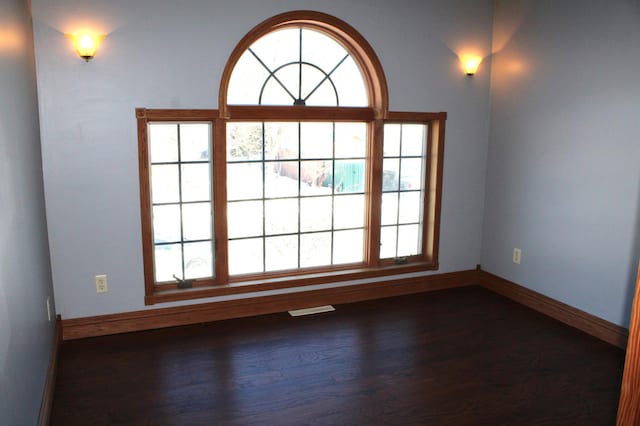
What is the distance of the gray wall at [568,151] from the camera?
3.41 metres

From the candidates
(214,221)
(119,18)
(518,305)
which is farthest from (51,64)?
(518,305)

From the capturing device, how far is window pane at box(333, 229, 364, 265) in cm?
427

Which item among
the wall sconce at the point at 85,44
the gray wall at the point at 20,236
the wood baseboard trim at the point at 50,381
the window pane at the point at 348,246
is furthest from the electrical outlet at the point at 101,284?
the window pane at the point at 348,246

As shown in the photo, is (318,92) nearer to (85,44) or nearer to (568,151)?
(85,44)

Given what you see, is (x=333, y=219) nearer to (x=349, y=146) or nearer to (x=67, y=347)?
(x=349, y=146)

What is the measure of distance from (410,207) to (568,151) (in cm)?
135

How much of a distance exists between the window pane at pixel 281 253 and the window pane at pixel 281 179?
37cm

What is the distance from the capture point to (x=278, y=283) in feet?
13.0

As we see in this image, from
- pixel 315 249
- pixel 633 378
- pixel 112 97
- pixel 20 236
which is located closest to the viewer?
pixel 633 378

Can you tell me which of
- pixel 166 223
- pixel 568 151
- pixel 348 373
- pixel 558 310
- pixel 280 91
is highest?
pixel 280 91

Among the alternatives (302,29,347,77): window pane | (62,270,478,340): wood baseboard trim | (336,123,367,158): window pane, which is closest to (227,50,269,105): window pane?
(302,29,347,77): window pane

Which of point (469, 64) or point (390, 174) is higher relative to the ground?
point (469, 64)

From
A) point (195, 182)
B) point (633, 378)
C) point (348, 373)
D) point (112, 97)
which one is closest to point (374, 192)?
point (195, 182)

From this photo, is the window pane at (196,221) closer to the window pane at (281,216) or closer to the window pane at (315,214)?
the window pane at (281,216)
